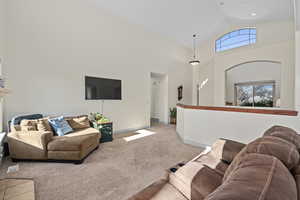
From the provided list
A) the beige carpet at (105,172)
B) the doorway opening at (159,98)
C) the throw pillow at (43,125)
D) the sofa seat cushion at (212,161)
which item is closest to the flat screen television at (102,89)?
the throw pillow at (43,125)

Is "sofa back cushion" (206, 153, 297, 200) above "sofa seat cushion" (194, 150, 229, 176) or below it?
above

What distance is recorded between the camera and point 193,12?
486 centimetres

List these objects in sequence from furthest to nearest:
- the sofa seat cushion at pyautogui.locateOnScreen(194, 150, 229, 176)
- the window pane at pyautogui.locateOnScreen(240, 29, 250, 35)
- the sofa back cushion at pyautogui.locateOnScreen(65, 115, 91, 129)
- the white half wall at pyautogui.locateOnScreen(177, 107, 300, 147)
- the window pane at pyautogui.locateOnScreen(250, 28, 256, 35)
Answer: the window pane at pyautogui.locateOnScreen(240, 29, 250, 35)
the window pane at pyautogui.locateOnScreen(250, 28, 256, 35)
the sofa back cushion at pyautogui.locateOnScreen(65, 115, 91, 129)
the white half wall at pyautogui.locateOnScreen(177, 107, 300, 147)
the sofa seat cushion at pyautogui.locateOnScreen(194, 150, 229, 176)

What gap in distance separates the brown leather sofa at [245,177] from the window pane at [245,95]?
272 inches

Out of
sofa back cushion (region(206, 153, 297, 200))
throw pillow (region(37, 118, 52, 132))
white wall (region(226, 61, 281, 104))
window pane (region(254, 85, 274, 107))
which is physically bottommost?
throw pillow (region(37, 118, 52, 132))

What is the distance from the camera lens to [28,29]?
122 inches

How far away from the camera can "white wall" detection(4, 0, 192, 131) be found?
304 centimetres

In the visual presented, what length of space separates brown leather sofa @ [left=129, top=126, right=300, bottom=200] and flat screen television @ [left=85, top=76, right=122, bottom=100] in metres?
3.41

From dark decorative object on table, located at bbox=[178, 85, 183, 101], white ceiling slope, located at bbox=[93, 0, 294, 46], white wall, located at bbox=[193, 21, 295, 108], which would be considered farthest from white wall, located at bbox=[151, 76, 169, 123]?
white wall, located at bbox=[193, 21, 295, 108]

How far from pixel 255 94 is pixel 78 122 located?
8.06 meters

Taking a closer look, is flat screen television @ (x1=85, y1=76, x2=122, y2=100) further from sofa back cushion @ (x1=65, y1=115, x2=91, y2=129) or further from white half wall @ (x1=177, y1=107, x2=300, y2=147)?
white half wall @ (x1=177, y1=107, x2=300, y2=147)

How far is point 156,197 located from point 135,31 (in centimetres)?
523

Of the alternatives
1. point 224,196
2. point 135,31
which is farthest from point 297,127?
point 135,31

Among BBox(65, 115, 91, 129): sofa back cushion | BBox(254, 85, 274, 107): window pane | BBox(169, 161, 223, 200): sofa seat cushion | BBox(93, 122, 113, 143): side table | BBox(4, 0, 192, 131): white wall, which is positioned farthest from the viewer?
BBox(254, 85, 274, 107): window pane
